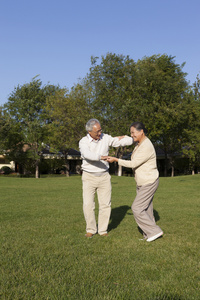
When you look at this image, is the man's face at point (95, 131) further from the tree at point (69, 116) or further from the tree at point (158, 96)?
the tree at point (69, 116)

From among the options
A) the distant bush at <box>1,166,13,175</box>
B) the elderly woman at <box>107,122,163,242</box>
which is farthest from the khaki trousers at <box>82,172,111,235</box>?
the distant bush at <box>1,166,13,175</box>

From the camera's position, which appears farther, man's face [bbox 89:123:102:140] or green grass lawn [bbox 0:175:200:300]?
man's face [bbox 89:123:102:140]

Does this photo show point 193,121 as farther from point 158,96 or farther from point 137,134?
point 137,134

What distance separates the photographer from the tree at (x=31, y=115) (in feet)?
141

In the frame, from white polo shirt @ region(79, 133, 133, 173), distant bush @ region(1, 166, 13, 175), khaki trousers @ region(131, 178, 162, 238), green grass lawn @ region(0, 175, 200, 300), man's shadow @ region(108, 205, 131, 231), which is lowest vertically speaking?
distant bush @ region(1, 166, 13, 175)

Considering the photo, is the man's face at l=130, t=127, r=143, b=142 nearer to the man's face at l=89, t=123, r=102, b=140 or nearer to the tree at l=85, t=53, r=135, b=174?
the man's face at l=89, t=123, r=102, b=140

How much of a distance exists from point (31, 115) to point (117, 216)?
38.7 metres

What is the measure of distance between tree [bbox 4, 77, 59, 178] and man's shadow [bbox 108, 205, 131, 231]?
33.0 m

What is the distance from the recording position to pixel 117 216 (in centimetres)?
913

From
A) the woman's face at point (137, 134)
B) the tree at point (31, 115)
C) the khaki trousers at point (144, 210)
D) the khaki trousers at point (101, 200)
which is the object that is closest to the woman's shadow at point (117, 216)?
the khaki trousers at point (101, 200)

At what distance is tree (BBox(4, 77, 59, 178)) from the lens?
1689 inches

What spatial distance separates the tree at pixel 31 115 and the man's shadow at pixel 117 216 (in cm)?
3300

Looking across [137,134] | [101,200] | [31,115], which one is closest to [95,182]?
[101,200]

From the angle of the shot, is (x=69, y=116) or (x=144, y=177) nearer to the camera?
(x=144, y=177)
